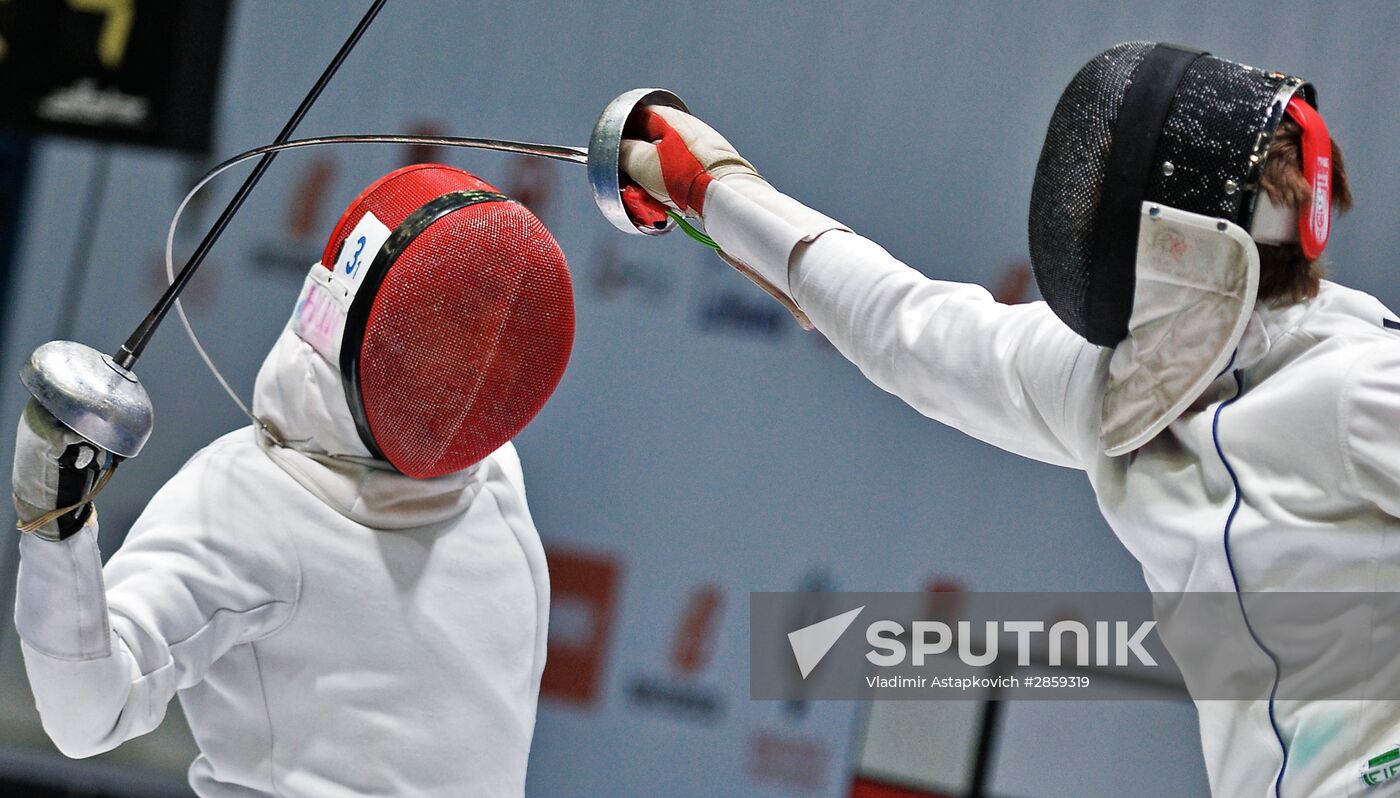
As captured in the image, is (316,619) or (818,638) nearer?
(316,619)

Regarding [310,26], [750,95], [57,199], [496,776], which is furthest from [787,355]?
[57,199]

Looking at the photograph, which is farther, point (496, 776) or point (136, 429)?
point (496, 776)

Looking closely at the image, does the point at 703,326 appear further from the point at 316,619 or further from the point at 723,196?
the point at 723,196

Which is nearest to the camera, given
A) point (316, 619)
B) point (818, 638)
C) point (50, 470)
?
point (50, 470)

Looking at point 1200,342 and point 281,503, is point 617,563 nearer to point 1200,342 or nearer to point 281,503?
point 281,503

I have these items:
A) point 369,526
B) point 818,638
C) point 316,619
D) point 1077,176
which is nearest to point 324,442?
point 369,526

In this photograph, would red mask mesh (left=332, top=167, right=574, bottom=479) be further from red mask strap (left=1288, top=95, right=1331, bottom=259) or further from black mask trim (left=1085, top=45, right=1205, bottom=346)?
red mask strap (left=1288, top=95, right=1331, bottom=259)

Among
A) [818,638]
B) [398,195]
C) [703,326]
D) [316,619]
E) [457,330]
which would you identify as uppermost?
[398,195]

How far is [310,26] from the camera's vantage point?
4008mm

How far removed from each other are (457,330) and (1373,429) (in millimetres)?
1065

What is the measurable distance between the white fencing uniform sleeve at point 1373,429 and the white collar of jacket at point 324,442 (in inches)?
45.3

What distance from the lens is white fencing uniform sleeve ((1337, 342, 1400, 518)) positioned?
110 centimetres

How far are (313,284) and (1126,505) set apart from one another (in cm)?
108

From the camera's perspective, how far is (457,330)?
170 cm
